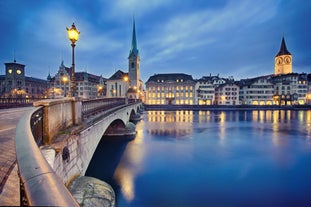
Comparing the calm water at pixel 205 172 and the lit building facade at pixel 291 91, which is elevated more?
the lit building facade at pixel 291 91

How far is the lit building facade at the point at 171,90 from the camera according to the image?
8694cm

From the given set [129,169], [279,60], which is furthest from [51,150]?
[279,60]

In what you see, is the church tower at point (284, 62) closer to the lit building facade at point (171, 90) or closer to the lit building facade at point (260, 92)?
the lit building facade at point (260, 92)

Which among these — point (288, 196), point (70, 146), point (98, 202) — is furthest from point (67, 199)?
point (288, 196)

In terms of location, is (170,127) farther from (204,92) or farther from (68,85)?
(68,85)

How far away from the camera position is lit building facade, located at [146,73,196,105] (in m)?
86.9

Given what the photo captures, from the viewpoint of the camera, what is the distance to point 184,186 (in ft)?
41.7

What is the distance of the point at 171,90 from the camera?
89125 mm

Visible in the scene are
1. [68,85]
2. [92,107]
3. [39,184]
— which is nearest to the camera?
[39,184]

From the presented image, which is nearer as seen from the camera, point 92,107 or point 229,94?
point 92,107

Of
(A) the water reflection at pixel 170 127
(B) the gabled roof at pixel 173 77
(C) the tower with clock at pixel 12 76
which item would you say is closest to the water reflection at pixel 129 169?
(A) the water reflection at pixel 170 127

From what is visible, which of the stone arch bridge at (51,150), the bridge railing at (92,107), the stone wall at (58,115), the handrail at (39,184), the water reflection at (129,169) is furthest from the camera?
the water reflection at (129,169)

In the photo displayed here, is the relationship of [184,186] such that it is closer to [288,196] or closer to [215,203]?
[215,203]

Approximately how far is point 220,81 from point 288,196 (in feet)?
292
